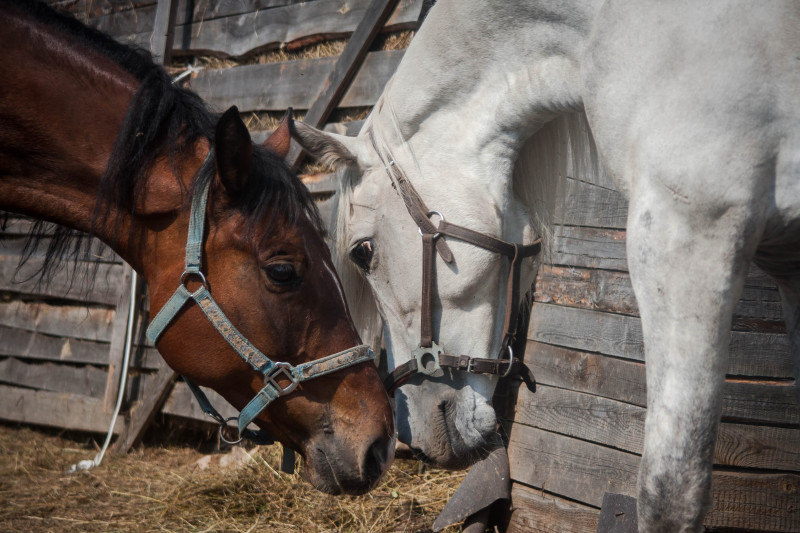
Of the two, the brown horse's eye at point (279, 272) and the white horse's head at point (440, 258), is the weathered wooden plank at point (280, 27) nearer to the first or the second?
the white horse's head at point (440, 258)

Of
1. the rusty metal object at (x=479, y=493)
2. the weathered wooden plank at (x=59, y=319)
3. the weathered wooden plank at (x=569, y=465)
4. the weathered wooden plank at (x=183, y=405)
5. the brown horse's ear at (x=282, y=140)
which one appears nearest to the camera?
the brown horse's ear at (x=282, y=140)

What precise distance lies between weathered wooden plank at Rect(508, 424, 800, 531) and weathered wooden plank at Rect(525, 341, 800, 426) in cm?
22

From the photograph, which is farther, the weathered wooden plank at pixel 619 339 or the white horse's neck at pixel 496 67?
the weathered wooden plank at pixel 619 339

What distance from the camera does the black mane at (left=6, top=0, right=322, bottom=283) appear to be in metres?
1.63

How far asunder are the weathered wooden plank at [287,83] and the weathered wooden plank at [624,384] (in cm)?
174

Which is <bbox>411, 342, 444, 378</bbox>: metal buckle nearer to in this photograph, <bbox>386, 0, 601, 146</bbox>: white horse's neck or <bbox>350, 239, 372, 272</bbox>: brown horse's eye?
<bbox>350, 239, 372, 272</bbox>: brown horse's eye

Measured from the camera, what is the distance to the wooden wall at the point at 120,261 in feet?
12.5

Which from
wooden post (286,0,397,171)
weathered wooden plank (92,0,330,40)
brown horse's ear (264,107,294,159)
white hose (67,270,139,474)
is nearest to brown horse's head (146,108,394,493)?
brown horse's ear (264,107,294,159)

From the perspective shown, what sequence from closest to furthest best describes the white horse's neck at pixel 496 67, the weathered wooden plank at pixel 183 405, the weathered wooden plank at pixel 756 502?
the white horse's neck at pixel 496 67 → the weathered wooden plank at pixel 756 502 → the weathered wooden plank at pixel 183 405

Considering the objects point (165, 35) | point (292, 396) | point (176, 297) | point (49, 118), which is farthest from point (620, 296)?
point (165, 35)

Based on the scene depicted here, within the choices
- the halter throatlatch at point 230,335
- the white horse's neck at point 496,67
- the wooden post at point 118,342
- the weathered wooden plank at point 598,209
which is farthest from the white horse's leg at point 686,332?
the wooden post at point 118,342

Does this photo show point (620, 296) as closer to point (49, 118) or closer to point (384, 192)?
point (384, 192)

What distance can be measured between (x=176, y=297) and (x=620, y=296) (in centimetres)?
181

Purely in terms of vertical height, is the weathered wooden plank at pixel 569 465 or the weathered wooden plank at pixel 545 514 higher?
the weathered wooden plank at pixel 569 465
